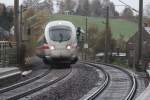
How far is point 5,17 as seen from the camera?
98.0 meters

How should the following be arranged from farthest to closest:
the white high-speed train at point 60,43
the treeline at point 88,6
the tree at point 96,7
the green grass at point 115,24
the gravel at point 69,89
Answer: the treeline at point 88,6
the tree at point 96,7
the green grass at point 115,24
the white high-speed train at point 60,43
the gravel at point 69,89

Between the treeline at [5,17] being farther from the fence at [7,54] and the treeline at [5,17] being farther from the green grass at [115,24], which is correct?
the fence at [7,54]

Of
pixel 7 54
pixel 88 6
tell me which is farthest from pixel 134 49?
pixel 88 6

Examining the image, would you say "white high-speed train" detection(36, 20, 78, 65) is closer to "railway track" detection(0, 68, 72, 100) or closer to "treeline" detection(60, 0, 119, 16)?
"railway track" detection(0, 68, 72, 100)

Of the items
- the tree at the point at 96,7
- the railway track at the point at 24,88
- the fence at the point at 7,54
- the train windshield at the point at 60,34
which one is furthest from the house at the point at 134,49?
the tree at the point at 96,7

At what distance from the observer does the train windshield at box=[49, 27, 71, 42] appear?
3403 centimetres

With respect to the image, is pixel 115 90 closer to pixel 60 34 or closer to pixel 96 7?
pixel 60 34

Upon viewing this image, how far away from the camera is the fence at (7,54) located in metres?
32.8

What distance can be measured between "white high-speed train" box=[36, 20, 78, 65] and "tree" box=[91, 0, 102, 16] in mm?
123502

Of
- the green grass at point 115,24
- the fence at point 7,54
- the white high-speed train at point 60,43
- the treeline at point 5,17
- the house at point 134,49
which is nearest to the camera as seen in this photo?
the house at point 134,49

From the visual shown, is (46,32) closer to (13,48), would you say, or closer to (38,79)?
(13,48)

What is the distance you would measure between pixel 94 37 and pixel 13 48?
176 feet

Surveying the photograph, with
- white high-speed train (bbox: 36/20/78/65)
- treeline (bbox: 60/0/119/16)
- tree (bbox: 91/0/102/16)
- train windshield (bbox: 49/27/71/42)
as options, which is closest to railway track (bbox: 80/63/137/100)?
white high-speed train (bbox: 36/20/78/65)

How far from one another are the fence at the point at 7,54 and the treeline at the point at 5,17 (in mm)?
57731
